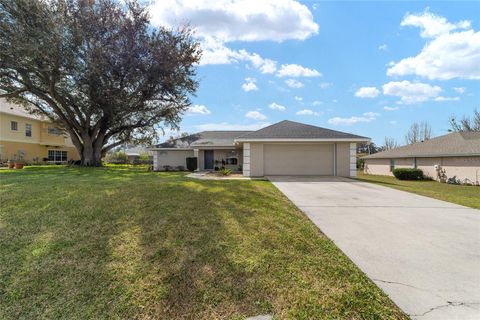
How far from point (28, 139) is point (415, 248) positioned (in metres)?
34.4

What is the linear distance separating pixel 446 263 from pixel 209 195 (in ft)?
16.4

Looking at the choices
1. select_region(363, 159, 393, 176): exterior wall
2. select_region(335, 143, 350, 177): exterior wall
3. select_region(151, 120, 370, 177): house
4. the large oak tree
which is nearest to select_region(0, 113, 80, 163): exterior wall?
the large oak tree

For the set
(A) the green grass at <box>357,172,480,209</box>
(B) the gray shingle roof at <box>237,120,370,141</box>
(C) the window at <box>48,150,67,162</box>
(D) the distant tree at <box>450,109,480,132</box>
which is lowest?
(A) the green grass at <box>357,172,480,209</box>

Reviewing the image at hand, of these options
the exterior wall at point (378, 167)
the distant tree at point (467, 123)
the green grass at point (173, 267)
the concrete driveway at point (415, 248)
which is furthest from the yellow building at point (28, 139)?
the distant tree at point (467, 123)

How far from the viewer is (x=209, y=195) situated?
7031mm

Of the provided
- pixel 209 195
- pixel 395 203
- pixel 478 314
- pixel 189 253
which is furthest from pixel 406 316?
pixel 395 203

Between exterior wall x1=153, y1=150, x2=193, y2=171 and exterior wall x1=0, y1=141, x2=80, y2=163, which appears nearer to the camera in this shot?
exterior wall x1=153, y1=150, x2=193, y2=171

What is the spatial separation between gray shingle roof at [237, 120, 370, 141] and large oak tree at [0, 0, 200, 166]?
8.14 metres

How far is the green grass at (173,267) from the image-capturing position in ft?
8.93

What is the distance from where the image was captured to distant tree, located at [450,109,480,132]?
38.5 m

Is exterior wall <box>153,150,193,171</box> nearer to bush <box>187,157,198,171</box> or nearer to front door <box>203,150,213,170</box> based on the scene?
front door <box>203,150,213,170</box>

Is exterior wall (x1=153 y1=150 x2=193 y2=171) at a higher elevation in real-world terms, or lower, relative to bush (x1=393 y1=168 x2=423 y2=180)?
higher

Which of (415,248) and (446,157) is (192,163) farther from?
(446,157)

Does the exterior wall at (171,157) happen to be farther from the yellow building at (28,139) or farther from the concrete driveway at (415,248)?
the concrete driveway at (415,248)
